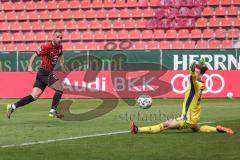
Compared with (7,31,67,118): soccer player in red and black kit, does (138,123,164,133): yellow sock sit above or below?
below

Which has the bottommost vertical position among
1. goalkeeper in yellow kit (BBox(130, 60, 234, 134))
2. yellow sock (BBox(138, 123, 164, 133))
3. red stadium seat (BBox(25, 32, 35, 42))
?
yellow sock (BBox(138, 123, 164, 133))

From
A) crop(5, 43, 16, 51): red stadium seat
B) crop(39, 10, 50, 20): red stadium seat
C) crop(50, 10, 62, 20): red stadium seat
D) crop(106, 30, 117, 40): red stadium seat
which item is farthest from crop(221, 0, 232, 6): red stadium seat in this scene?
crop(5, 43, 16, 51): red stadium seat

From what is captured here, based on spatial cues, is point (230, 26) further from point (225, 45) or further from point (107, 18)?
point (107, 18)

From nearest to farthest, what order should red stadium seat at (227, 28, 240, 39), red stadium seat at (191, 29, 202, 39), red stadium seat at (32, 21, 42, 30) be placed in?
red stadium seat at (227, 28, 240, 39) < red stadium seat at (191, 29, 202, 39) < red stadium seat at (32, 21, 42, 30)

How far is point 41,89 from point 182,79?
11.6 meters

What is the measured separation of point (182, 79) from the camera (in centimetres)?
2664

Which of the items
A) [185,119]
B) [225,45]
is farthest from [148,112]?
[225,45]

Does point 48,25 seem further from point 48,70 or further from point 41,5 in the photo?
point 48,70

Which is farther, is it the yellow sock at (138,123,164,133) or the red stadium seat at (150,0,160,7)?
the red stadium seat at (150,0,160,7)

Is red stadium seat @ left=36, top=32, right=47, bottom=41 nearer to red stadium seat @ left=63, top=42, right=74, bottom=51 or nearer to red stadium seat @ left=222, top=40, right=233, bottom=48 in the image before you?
red stadium seat @ left=63, top=42, right=74, bottom=51

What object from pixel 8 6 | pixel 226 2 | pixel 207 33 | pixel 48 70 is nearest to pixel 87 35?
pixel 8 6

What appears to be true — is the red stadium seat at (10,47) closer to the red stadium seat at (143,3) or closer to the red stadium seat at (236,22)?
the red stadium seat at (143,3)

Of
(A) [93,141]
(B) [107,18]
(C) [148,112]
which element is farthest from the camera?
(B) [107,18]

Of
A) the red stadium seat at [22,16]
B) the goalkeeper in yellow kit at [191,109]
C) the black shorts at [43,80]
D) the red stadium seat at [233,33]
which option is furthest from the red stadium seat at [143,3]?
the goalkeeper in yellow kit at [191,109]
